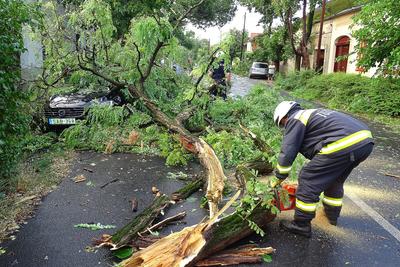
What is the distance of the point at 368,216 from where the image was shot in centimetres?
432

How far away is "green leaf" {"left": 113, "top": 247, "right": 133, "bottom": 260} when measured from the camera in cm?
326

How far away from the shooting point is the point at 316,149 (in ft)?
12.0

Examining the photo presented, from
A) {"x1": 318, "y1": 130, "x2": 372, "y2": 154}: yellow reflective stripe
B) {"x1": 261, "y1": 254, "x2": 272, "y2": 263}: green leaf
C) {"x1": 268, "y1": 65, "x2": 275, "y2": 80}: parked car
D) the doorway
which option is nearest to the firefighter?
{"x1": 318, "y1": 130, "x2": 372, "y2": 154}: yellow reflective stripe

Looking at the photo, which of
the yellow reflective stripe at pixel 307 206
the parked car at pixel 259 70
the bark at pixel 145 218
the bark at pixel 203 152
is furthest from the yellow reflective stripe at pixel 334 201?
the parked car at pixel 259 70

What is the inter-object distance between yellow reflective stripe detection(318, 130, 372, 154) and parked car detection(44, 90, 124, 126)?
5.15 m

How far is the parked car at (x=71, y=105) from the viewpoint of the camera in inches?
301

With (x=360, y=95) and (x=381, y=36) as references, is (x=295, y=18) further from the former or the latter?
(x=381, y=36)

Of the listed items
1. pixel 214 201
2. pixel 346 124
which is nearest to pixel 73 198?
pixel 214 201

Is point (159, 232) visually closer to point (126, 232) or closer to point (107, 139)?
point (126, 232)

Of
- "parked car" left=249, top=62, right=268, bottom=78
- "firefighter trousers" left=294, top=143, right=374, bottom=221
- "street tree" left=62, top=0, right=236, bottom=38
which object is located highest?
"street tree" left=62, top=0, right=236, bottom=38

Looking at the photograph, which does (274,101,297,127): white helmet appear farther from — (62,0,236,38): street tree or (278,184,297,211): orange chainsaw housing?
(62,0,236,38): street tree

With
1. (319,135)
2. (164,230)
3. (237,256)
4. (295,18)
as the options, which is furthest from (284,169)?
(295,18)

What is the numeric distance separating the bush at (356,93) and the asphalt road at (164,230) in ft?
23.7

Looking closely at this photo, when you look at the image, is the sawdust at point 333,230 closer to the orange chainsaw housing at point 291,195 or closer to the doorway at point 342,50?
the orange chainsaw housing at point 291,195
